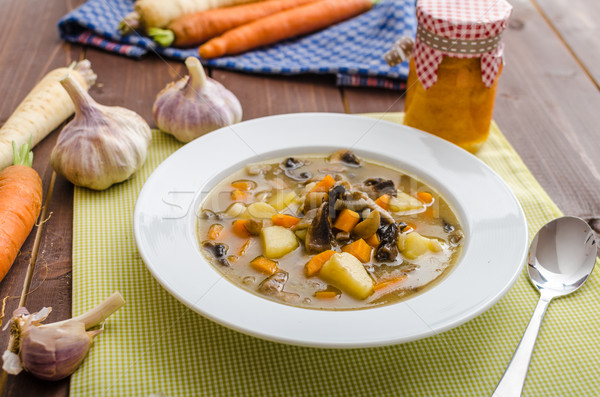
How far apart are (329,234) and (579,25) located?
3.06 metres

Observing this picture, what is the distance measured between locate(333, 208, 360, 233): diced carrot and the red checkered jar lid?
2.71 ft

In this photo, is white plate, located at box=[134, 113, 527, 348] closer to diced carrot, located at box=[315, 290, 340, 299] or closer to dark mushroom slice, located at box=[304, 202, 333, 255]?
diced carrot, located at box=[315, 290, 340, 299]

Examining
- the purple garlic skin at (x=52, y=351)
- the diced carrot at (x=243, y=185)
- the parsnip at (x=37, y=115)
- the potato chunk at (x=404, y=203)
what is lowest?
the potato chunk at (x=404, y=203)

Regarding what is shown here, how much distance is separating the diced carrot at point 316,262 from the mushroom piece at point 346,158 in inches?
25.1

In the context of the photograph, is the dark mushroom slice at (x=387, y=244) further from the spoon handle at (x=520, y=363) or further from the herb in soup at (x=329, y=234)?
the spoon handle at (x=520, y=363)

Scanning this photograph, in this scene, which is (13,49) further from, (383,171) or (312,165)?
(383,171)

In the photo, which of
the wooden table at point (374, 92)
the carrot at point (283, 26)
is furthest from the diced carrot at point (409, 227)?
the carrot at point (283, 26)

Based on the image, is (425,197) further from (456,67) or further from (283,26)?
(283,26)

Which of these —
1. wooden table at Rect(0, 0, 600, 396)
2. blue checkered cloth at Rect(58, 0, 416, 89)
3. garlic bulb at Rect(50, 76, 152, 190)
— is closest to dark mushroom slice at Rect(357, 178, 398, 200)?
wooden table at Rect(0, 0, 600, 396)

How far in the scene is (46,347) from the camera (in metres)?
1.78

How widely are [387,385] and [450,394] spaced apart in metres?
0.19

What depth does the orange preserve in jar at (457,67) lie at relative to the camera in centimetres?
255

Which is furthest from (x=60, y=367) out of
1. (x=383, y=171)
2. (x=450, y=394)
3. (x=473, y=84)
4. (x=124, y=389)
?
(x=473, y=84)

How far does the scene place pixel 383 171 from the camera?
2654 millimetres
